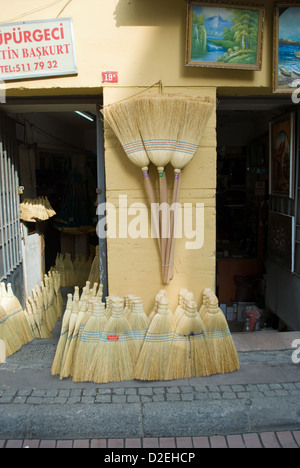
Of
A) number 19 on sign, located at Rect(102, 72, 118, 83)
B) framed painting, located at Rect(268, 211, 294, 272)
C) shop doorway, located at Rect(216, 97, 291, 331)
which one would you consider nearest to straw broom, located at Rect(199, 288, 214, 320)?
framed painting, located at Rect(268, 211, 294, 272)

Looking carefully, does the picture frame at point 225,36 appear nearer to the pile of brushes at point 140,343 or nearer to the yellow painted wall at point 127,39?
the yellow painted wall at point 127,39

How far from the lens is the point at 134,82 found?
340cm

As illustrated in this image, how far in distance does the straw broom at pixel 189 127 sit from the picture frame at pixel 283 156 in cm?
165

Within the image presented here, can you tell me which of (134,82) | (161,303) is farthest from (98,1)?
(161,303)

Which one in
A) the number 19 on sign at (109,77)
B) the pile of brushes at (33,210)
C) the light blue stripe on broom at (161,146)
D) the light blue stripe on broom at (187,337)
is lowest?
the light blue stripe on broom at (187,337)

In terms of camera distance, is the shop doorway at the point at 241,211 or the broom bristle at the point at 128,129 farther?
the shop doorway at the point at 241,211

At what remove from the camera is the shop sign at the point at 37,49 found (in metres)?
3.31

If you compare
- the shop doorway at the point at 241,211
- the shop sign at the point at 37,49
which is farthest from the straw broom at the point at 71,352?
the shop doorway at the point at 241,211

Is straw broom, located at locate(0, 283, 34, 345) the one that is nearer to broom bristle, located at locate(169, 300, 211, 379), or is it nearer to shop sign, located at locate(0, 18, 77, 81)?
broom bristle, located at locate(169, 300, 211, 379)

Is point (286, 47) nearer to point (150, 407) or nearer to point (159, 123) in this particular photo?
point (159, 123)

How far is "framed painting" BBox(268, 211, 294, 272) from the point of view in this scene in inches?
186

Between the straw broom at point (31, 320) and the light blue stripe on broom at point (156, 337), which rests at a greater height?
the light blue stripe on broom at point (156, 337)

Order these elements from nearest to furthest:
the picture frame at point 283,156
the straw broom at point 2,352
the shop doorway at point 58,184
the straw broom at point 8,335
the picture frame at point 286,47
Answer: the picture frame at point 286,47 < the straw broom at point 2,352 < the straw broom at point 8,335 < the picture frame at point 283,156 < the shop doorway at point 58,184

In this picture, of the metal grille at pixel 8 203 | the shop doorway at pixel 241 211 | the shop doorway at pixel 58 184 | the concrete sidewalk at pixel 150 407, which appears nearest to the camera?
the concrete sidewalk at pixel 150 407
